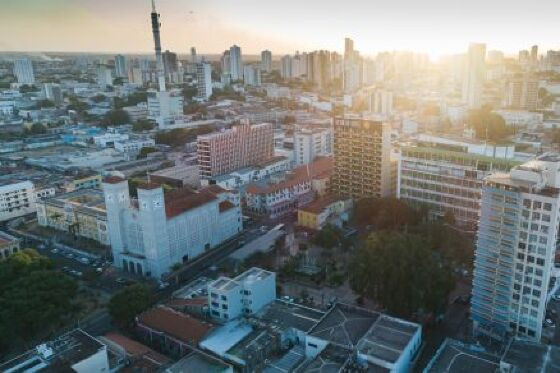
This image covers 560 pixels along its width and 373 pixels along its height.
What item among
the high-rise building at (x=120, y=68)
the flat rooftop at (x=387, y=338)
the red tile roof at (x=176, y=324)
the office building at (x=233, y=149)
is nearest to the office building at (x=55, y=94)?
the high-rise building at (x=120, y=68)

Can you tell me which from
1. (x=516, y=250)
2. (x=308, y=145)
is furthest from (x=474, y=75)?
(x=516, y=250)

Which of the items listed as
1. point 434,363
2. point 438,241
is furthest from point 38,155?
point 434,363

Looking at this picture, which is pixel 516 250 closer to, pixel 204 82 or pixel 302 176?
pixel 302 176

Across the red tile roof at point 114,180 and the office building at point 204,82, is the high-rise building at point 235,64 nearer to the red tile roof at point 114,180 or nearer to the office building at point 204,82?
the office building at point 204,82

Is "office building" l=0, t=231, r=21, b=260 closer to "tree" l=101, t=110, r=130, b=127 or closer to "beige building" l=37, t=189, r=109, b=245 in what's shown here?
"beige building" l=37, t=189, r=109, b=245

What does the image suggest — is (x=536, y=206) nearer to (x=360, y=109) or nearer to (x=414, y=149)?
(x=414, y=149)

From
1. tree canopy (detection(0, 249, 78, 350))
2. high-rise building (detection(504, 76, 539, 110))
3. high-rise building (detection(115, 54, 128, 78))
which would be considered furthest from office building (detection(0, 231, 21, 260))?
high-rise building (detection(115, 54, 128, 78))
